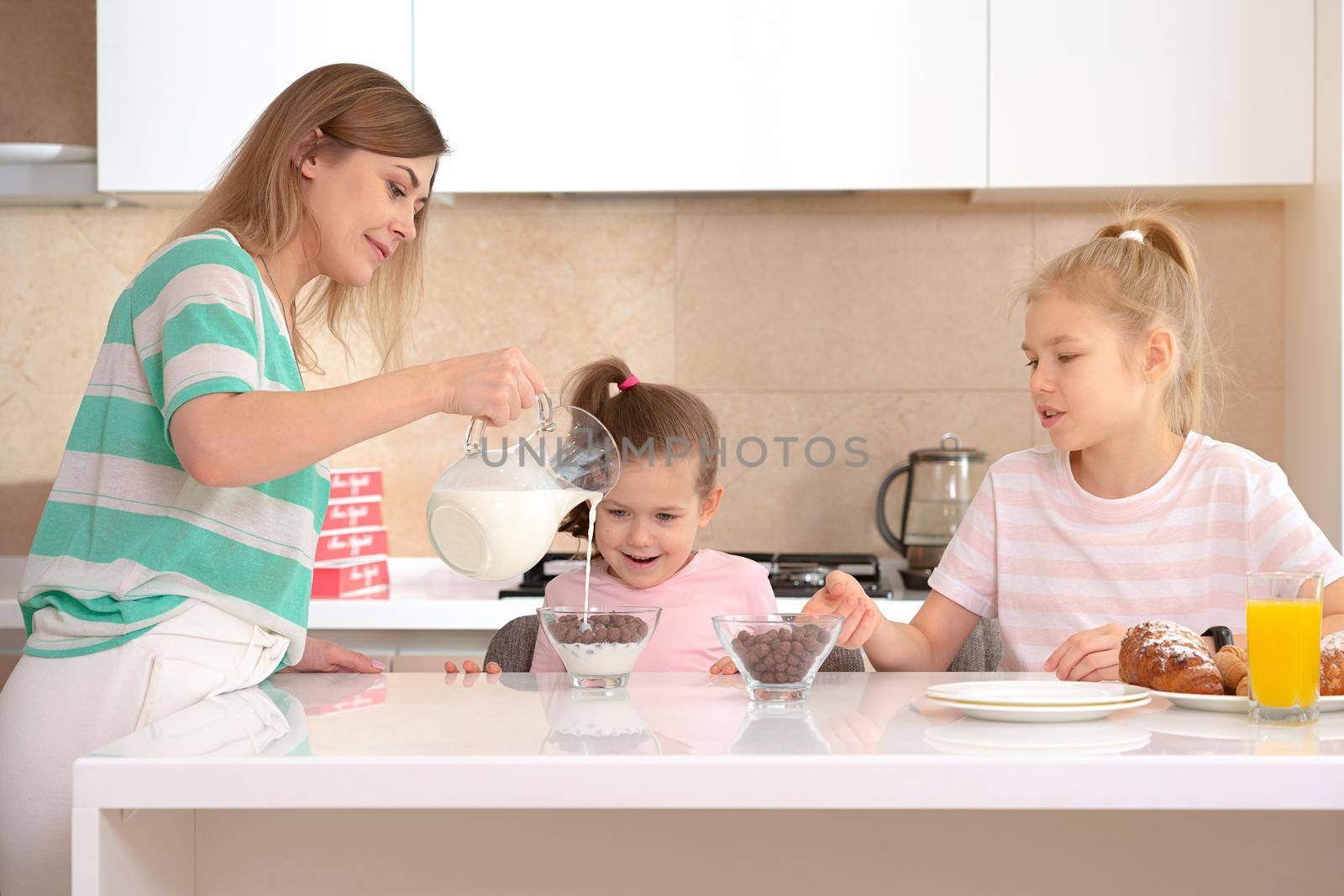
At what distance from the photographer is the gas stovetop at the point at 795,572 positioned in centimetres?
222

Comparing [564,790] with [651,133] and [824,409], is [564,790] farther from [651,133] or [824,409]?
[824,409]

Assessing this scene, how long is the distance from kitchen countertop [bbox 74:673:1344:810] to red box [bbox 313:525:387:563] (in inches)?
58.0

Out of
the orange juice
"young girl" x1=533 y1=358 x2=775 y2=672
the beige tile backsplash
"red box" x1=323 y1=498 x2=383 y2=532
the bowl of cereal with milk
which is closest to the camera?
the orange juice

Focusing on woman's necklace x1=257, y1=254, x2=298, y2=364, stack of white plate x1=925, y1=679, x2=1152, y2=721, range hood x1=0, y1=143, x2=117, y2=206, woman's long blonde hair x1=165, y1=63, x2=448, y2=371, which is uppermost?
range hood x1=0, y1=143, x2=117, y2=206

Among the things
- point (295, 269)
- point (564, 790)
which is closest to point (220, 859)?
point (564, 790)

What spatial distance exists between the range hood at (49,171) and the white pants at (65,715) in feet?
5.40

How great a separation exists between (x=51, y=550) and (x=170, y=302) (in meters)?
0.24

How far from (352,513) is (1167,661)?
1.73m

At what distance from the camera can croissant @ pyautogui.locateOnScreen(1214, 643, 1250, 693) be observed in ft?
3.15

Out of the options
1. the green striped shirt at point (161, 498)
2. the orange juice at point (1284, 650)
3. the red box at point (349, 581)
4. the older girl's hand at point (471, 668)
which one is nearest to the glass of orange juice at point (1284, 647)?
the orange juice at point (1284, 650)

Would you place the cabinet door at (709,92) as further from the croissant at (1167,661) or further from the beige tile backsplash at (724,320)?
the croissant at (1167,661)

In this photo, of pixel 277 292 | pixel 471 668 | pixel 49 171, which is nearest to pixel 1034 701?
pixel 471 668

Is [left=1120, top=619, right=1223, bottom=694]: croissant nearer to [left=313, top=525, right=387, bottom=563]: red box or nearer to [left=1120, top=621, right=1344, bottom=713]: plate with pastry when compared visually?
[left=1120, top=621, right=1344, bottom=713]: plate with pastry

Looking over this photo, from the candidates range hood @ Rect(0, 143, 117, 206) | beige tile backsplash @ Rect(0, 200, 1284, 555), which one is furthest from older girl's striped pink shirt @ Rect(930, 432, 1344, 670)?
range hood @ Rect(0, 143, 117, 206)
